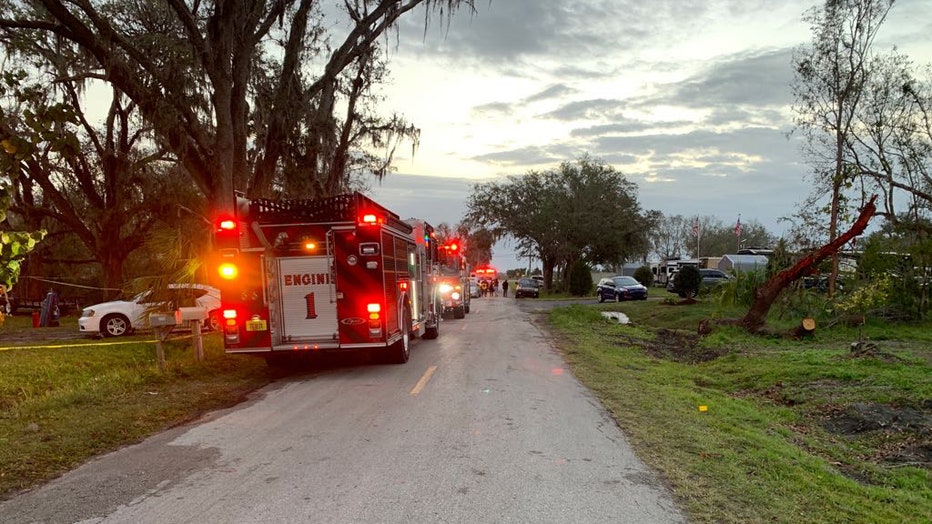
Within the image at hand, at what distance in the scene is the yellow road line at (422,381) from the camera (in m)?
9.64

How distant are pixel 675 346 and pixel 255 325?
11.7 meters

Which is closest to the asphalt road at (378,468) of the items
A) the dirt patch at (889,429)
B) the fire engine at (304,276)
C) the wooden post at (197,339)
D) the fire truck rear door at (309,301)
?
the fire engine at (304,276)

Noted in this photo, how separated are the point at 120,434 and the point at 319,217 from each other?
5.18 m

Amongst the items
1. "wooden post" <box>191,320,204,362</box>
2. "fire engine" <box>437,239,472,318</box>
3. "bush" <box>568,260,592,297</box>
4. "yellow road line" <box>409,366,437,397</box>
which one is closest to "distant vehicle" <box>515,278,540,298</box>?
"bush" <box>568,260,592,297</box>

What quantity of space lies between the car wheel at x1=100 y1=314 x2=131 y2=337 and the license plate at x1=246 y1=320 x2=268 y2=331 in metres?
9.27

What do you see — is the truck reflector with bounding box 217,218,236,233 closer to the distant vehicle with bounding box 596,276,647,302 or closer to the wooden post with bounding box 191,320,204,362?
the wooden post with bounding box 191,320,204,362

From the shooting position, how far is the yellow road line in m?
9.64

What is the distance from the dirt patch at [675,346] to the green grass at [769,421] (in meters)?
0.17

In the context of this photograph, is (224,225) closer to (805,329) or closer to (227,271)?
(227,271)

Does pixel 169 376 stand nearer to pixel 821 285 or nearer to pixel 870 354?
pixel 870 354

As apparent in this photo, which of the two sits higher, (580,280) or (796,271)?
(796,271)

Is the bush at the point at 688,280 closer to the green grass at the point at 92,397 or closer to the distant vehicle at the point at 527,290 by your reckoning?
the distant vehicle at the point at 527,290

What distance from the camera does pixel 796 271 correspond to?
18.0 meters

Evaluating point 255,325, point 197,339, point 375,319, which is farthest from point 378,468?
point 197,339
